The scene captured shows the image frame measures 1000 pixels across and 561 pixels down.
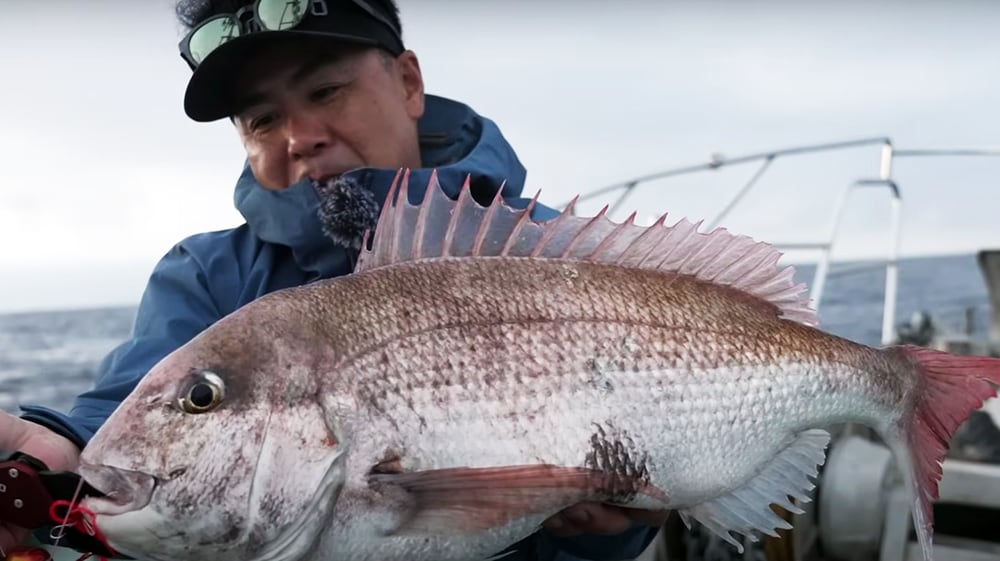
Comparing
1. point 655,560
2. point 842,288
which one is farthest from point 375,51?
point 842,288

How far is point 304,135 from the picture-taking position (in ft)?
7.16

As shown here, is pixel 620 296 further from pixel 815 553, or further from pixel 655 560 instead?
pixel 815 553

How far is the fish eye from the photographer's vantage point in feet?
4.53

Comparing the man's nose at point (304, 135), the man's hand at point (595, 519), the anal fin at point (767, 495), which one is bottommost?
the man's hand at point (595, 519)

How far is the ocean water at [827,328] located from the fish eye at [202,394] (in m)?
4.85

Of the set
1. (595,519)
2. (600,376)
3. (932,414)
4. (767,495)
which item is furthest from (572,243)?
(932,414)

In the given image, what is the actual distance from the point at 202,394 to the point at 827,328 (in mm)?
8041

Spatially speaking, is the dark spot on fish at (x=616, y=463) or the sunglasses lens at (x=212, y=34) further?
the sunglasses lens at (x=212, y=34)

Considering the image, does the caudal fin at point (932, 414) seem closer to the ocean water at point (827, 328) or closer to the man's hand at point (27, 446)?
the man's hand at point (27, 446)

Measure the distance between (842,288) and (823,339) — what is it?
28.6 m

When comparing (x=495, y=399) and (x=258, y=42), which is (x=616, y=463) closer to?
(x=495, y=399)

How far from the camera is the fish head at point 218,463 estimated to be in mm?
1312

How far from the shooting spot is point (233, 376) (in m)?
1.41

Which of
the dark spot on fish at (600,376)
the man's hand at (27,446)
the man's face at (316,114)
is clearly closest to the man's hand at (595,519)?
the dark spot on fish at (600,376)
